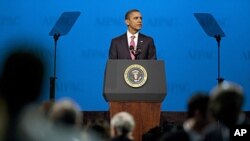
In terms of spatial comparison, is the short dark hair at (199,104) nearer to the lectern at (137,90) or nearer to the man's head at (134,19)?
the lectern at (137,90)

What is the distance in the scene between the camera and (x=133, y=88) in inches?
257

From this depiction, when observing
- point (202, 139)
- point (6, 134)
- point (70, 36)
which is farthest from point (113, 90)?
point (6, 134)

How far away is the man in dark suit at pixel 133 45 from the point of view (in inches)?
276

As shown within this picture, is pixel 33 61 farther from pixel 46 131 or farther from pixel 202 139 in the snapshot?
pixel 202 139

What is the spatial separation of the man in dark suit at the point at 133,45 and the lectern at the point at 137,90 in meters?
0.38

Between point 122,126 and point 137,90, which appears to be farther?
point 137,90

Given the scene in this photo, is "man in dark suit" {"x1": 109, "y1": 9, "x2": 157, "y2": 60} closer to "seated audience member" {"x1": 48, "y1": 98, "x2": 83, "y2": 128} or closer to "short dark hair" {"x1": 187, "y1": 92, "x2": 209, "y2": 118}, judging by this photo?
"short dark hair" {"x1": 187, "y1": 92, "x2": 209, "y2": 118}

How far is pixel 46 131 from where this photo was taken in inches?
115

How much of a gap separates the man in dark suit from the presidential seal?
1.26 feet

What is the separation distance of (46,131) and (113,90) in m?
3.61

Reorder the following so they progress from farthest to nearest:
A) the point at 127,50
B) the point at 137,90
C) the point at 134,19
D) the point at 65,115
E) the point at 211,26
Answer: the point at 211,26
the point at 127,50
the point at 134,19
the point at 137,90
the point at 65,115

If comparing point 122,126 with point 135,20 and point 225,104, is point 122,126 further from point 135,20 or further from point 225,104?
point 135,20

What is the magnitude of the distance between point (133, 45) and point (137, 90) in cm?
83

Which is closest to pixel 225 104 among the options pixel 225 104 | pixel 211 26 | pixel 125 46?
pixel 225 104
